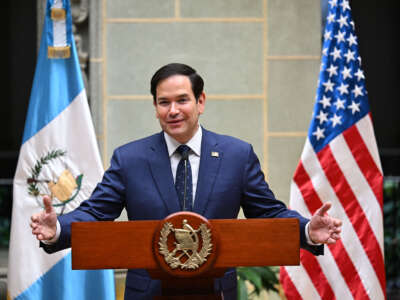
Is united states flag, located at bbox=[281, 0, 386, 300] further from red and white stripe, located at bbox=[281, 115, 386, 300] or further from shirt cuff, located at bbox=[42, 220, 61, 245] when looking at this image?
shirt cuff, located at bbox=[42, 220, 61, 245]

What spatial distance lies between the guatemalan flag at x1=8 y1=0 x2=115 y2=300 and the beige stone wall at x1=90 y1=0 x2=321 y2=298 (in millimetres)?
612

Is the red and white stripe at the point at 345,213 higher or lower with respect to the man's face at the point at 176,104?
lower

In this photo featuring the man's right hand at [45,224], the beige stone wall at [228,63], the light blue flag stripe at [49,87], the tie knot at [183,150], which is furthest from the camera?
the beige stone wall at [228,63]

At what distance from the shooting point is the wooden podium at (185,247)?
1.80m

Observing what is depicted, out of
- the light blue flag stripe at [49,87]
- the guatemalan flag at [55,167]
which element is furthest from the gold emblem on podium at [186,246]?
the light blue flag stripe at [49,87]

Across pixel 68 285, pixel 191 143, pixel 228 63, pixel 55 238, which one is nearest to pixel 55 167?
pixel 68 285

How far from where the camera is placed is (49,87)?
3.97 m

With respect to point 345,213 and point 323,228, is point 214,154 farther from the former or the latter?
point 345,213

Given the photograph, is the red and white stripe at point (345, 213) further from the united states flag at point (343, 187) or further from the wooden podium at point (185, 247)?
the wooden podium at point (185, 247)

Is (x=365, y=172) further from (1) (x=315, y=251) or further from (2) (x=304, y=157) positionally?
(1) (x=315, y=251)

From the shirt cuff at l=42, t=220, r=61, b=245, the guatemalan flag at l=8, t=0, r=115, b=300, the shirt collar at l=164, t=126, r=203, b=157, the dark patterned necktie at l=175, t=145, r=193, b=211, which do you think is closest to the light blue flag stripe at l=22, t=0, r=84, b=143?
the guatemalan flag at l=8, t=0, r=115, b=300

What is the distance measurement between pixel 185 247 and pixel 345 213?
91.7 inches

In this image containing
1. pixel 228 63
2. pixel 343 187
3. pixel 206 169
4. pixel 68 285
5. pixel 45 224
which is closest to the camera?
pixel 45 224

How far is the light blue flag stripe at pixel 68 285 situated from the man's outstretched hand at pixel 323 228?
205 cm
